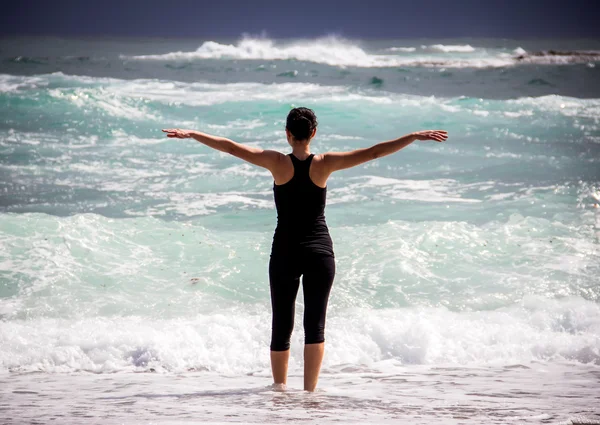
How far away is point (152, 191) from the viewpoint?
10219 mm

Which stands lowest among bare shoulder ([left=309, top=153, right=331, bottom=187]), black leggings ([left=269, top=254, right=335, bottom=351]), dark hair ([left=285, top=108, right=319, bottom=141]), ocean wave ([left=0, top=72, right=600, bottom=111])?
black leggings ([left=269, top=254, right=335, bottom=351])

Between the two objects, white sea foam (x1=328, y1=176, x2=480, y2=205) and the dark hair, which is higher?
the dark hair

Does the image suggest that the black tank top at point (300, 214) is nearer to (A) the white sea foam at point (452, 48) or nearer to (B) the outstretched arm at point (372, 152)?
(B) the outstretched arm at point (372, 152)

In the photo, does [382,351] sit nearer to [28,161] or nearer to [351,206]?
[351,206]

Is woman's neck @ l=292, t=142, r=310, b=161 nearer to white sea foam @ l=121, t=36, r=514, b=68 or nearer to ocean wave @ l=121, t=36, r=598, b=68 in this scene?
ocean wave @ l=121, t=36, r=598, b=68

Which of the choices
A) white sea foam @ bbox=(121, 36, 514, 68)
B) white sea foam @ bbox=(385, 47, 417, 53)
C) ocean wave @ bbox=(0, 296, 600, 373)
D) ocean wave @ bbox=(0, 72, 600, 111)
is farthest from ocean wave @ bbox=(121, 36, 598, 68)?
ocean wave @ bbox=(0, 296, 600, 373)

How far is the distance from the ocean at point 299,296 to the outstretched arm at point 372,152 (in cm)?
125

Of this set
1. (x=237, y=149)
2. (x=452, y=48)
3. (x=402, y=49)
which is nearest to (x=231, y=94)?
(x=237, y=149)

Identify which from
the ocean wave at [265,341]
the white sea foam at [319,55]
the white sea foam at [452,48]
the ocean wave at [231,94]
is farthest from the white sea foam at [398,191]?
the white sea foam at [452,48]

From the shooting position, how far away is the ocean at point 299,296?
13.8ft

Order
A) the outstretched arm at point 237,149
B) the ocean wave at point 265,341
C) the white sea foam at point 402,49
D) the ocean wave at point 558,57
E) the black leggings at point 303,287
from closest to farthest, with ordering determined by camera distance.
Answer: the outstretched arm at point 237,149 < the black leggings at point 303,287 < the ocean wave at point 265,341 < the ocean wave at point 558,57 < the white sea foam at point 402,49

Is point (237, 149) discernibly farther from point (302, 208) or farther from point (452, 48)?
point (452, 48)

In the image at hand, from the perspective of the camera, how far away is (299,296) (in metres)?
6.44

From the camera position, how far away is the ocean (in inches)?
165
